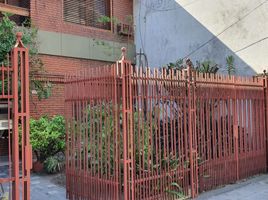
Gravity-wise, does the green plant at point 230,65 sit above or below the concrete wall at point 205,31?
below

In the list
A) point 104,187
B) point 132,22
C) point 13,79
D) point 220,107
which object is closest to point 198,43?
point 132,22

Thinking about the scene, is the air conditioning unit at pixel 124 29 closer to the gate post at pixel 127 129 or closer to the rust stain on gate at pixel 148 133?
the rust stain on gate at pixel 148 133

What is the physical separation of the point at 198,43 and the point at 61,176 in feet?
19.7

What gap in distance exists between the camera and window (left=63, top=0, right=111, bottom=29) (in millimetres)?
12781

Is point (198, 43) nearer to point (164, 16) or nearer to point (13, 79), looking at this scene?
point (164, 16)

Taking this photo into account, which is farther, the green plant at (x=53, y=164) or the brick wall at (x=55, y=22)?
the brick wall at (x=55, y=22)

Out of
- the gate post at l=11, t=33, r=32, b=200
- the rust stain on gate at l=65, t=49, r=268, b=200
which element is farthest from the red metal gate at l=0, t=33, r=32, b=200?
the rust stain on gate at l=65, t=49, r=268, b=200

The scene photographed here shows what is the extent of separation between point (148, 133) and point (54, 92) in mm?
6157

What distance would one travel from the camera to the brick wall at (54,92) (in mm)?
11328

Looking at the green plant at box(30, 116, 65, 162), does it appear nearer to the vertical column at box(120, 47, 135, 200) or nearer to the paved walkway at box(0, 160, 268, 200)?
the paved walkway at box(0, 160, 268, 200)

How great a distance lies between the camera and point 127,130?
5.94 meters

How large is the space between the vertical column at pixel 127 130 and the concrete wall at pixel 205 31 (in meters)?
5.73

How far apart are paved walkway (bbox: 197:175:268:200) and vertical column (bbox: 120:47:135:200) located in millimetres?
1819

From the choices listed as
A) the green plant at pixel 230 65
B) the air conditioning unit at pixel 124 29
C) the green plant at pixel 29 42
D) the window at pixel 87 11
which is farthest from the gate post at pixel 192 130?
the air conditioning unit at pixel 124 29
